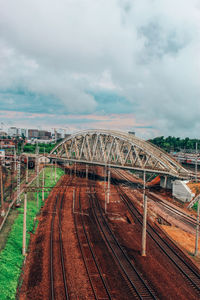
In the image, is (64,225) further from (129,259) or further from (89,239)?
(129,259)

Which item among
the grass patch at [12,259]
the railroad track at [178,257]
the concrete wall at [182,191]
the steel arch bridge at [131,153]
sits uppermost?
the steel arch bridge at [131,153]

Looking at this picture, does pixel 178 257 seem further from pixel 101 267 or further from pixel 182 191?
pixel 182 191

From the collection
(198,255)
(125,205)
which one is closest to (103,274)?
(198,255)

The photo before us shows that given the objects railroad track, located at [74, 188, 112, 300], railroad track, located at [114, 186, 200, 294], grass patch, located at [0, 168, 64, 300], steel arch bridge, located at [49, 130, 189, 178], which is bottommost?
railroad track, located at [114, 186, 200, 294]

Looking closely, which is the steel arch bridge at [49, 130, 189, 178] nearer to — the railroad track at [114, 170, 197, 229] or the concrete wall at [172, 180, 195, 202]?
the concrete wall at [172, 180, 195, 202]

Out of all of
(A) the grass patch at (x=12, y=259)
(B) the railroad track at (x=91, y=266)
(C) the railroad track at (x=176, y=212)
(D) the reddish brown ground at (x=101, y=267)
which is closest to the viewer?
(A) the grass patch at (x=12, y=259)

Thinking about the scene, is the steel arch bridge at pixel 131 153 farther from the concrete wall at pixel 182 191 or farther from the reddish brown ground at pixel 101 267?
the reddish brown ground at pixel 101 267

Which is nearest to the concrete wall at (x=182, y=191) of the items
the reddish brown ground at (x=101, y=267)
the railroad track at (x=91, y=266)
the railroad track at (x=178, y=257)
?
Answer: the railroad track at (x=178, y=257)

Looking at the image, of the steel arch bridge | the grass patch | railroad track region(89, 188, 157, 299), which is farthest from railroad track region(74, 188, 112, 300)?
the steel arch bridge
